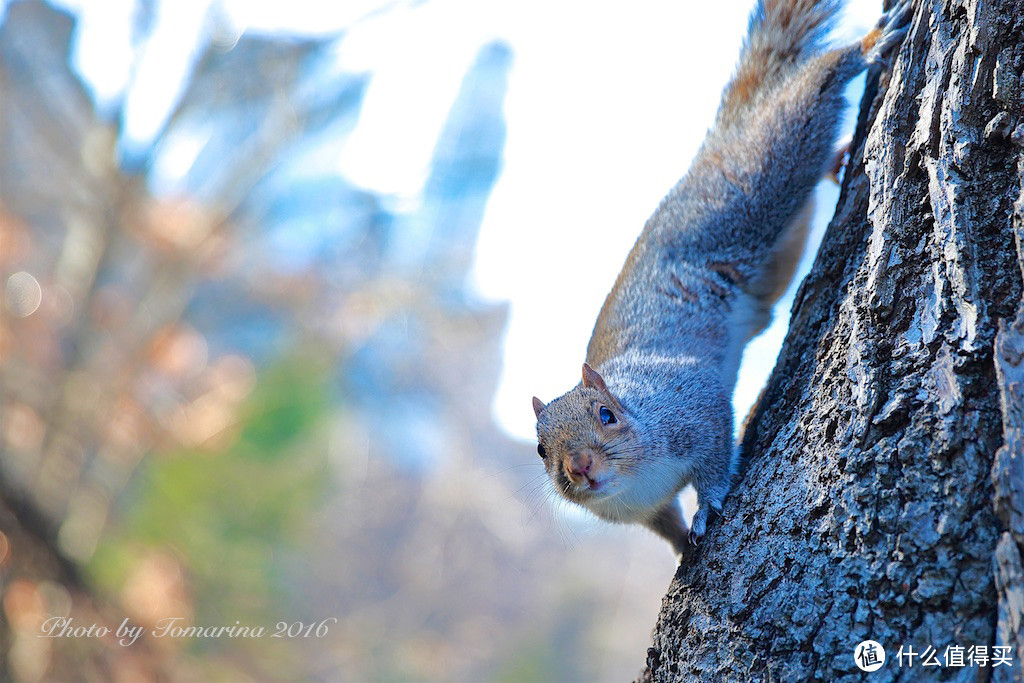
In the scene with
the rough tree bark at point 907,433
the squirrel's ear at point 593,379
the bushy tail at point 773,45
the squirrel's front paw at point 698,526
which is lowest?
the squirrel's front paw at point 698,526

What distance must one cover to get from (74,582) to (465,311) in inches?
166

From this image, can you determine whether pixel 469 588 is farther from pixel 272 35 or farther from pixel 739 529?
pixel 739 529

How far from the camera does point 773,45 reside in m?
Answer: 1.96

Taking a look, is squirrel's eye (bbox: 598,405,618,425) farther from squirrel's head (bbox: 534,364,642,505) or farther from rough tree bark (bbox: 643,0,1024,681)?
rough tree bark (bbox: 643,0,1024,681)

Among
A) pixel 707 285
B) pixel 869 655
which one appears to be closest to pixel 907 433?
pixel 869 655

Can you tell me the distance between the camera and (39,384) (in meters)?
5.68

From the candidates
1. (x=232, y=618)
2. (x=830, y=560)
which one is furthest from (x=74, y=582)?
(x=830, y=560)

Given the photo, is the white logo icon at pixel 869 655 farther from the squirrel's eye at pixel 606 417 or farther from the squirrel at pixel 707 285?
the squirrel's eye at pixel 606 417

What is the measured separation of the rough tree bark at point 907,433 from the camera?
3.14 feet

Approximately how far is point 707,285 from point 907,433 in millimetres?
853

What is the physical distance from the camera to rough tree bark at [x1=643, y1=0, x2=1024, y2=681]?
958 mm

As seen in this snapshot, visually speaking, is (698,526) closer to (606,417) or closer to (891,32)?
(606,417)

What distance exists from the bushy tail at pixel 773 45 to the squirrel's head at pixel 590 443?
0.84 m

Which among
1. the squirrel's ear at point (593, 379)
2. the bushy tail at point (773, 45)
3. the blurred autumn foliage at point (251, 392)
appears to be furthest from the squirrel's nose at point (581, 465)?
the blurred autumn foliage at point (251, 392)
